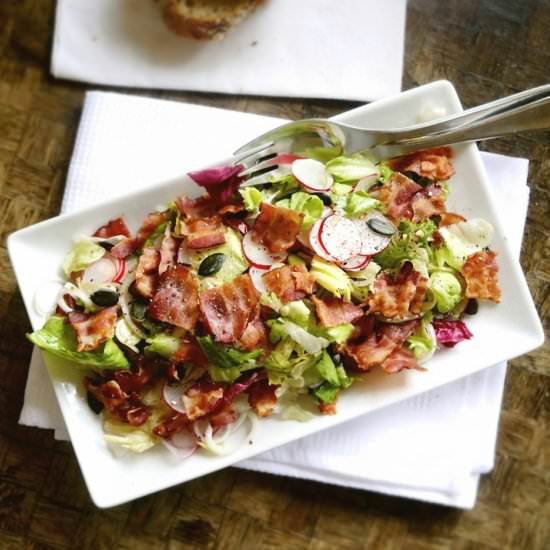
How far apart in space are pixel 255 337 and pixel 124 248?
335mm

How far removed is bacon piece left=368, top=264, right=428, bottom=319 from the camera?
1.37 m

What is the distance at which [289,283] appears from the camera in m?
A: 1.37

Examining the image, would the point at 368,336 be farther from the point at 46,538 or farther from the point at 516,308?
the point at 46,538

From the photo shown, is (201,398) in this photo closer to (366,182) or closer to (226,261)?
(226,261)

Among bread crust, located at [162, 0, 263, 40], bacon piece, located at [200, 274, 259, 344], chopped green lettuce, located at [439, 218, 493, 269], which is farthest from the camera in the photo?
bread crust, located at [162, 0, 263, 40]

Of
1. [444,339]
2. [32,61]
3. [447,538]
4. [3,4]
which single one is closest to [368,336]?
[444,339]

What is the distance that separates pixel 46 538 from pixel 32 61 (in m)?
1.13

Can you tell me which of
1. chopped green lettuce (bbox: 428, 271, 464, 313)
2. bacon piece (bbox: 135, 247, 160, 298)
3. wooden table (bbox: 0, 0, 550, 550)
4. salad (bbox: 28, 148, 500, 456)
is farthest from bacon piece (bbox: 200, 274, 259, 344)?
wooden table (bbox: 0, 0, 550, 550)

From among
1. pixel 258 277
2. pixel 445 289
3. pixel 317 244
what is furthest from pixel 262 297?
pixel 445 289

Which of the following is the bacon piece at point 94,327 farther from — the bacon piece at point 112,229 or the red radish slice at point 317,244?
the red radish slice at point 317,244

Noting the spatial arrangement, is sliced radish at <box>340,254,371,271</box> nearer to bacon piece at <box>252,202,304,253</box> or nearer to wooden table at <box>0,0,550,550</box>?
bacon piece at <box>252,202,304,253</box>

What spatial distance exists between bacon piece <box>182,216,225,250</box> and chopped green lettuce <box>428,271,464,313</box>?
426 mm

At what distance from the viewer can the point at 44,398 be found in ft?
5.13

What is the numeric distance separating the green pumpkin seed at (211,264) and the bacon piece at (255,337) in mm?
126
